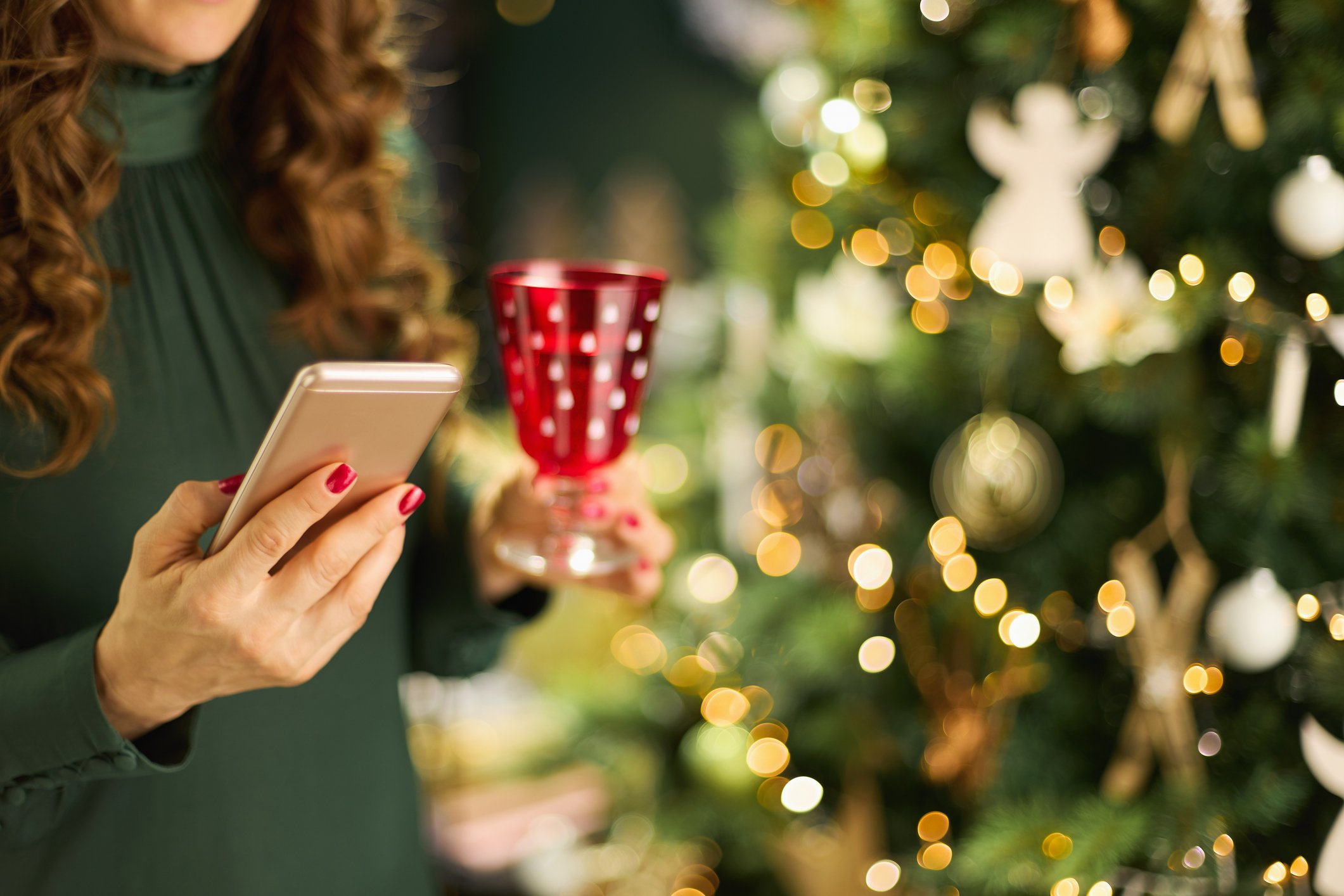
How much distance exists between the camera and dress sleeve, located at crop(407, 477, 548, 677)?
987mm

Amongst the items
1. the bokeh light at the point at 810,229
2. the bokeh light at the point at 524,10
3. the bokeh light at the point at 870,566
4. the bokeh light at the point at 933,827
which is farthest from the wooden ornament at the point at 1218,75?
the bokeh light at the point at 524,10

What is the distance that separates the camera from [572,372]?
0.74 meters

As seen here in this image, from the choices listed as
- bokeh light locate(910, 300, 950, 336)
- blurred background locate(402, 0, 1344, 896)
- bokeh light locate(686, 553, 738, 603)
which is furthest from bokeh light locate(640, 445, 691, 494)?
bokeh light locate(910, 300, 950, 336)

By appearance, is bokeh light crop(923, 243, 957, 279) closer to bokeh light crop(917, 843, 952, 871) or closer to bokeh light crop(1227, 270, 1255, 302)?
bokeh light crop(1227, 270, 1255, 302)

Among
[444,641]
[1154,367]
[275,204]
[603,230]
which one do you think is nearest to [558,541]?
[444,641]

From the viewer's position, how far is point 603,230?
381cm

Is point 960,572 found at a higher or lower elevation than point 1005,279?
lower

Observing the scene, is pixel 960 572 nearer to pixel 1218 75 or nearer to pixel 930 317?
pixel 930 317

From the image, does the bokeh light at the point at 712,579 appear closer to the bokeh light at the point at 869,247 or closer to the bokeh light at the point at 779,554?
the bokeh light at the point at 779,554

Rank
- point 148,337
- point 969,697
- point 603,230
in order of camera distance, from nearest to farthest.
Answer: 1. point 148,337
2. point 969,697
3. point 603,230

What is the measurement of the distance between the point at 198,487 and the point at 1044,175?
0.80 metres

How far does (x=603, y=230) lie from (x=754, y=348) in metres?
2.53

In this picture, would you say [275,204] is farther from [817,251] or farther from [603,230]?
[603,230]

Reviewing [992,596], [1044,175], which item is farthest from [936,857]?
[1044,175]
